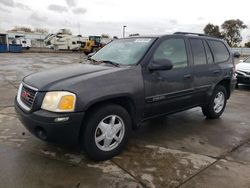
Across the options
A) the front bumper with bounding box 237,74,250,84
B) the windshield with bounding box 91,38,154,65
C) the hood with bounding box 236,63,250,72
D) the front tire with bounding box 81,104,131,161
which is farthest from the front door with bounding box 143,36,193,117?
the hood with bounding box 236,63,250,72

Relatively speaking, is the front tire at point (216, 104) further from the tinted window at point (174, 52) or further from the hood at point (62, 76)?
the hood at point (62, 76)

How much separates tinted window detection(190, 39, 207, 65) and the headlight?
2.63 m

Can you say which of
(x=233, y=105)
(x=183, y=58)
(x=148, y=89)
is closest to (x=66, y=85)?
(x=148, y=89)

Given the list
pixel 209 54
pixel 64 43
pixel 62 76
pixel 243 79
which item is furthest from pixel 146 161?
pixel 64 43

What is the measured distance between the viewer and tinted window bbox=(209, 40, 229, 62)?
217 inches

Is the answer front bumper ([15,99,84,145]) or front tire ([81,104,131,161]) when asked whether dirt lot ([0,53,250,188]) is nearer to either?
front tire ([81,104,131,161])

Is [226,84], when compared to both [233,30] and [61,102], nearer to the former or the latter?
[61,102]

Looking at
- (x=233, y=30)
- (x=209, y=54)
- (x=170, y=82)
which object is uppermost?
(x=233, y=30)

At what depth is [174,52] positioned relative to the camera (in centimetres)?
457

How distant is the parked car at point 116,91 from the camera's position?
324 cm

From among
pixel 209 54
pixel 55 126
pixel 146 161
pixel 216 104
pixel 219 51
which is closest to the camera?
pixel 55 126

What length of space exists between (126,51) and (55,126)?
1853 mm

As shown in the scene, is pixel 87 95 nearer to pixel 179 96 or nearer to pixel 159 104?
pixel 159 104

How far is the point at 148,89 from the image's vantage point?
3980 millimetres
